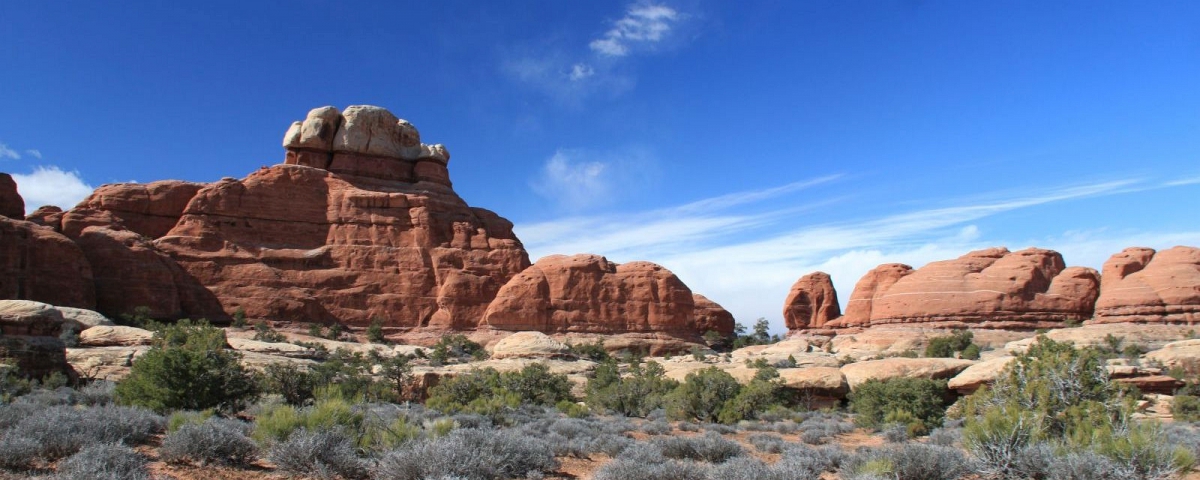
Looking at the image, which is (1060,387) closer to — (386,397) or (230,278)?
(386,397)

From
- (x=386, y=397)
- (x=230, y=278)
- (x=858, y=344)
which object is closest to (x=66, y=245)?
(x=230, y=278)

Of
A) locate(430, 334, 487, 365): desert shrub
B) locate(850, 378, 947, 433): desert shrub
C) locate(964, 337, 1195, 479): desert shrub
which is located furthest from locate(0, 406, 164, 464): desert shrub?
locate(430, 334, 487, 365): desert shrub

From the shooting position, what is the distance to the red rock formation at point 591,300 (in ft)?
178

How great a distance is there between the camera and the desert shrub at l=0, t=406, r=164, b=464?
7.96 m

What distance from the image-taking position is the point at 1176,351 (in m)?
30.1

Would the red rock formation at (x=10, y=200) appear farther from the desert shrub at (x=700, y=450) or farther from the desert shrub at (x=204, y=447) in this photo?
the desert shrub at (x=700, y=450)

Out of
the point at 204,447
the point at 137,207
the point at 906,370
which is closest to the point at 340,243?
the point at 137,207

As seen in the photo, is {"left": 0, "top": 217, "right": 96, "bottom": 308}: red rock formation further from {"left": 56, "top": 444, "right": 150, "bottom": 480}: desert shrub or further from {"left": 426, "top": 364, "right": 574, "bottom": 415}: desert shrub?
{"left": 56, "top": 444, "right": 150, "bottom": 480}: desert shrub

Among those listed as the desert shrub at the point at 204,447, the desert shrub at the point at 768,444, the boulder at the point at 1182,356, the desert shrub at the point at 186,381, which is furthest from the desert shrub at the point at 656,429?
the boulder at the point at 1182,356

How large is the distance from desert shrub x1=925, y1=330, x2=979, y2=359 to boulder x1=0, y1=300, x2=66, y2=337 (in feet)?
146

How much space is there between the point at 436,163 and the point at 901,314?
143 feet

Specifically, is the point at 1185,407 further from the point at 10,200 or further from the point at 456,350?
the point at 10,200

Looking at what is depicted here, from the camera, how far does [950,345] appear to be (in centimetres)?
4850

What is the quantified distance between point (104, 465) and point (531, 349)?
30.5 meters
